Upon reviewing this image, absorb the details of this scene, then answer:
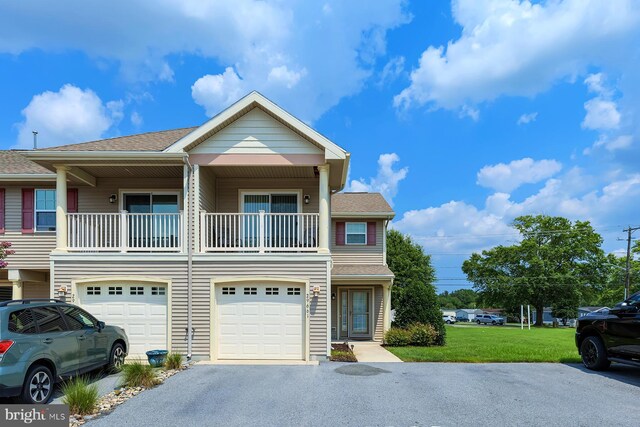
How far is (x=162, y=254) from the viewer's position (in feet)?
40.0

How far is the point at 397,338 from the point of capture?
1684 cm

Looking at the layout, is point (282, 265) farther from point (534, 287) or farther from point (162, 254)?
point (534, 287)

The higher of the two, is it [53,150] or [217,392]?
[53,150]

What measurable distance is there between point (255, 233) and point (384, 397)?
23.1 ft

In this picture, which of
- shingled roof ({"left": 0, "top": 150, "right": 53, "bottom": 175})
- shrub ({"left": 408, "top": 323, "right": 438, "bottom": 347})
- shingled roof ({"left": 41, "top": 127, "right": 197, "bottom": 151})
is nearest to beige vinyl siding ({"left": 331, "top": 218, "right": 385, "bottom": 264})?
shrub ({"left": 408, "top": 323, "right": 438, "bottom": 347})

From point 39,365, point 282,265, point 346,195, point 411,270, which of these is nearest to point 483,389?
point 282,265

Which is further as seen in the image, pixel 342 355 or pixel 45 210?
pixel 45 210

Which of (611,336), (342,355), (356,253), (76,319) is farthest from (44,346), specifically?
(356,253)

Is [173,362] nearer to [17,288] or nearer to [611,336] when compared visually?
[17,288]

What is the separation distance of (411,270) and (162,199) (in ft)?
81.4

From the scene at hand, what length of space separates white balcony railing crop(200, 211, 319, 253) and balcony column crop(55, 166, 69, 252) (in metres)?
3.75

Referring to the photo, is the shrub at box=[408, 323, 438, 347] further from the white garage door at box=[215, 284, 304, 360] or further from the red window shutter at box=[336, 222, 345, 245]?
the white garage door at box=[215, 284, 304, 360]

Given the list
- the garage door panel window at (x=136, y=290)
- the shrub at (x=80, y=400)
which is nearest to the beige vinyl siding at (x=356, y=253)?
the garage door panel window at (x=136, y=290)

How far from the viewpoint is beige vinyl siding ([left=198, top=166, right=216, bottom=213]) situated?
12971 mm
